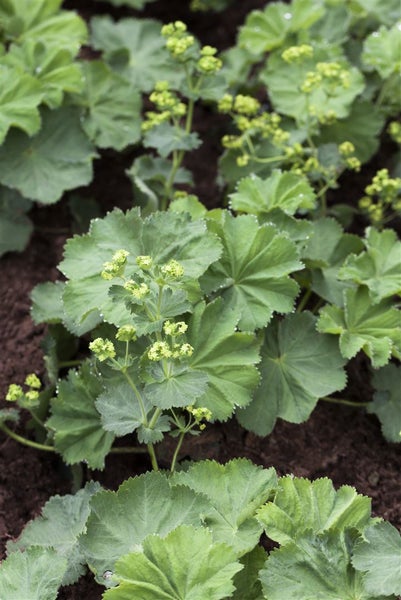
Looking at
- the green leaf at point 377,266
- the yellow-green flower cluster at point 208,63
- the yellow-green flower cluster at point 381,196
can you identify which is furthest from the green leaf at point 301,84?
the green leaf at point 377,266

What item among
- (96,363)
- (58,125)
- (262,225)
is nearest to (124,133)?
(58,125)

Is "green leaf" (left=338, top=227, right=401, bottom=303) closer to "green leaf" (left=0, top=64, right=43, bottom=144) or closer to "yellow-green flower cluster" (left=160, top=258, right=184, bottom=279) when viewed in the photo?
"yellow-green flower cluster" (left=160, top=258, right=184, bottom=279)

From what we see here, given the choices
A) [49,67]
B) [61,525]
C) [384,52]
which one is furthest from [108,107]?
[61,525]

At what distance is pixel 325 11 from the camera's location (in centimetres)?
367

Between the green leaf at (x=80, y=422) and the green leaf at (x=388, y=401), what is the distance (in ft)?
2.62

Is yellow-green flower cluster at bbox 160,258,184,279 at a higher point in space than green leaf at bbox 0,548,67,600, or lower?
higher

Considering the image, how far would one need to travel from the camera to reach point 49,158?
10.6ft

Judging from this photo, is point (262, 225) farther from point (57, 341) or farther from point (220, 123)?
point (220, 123)

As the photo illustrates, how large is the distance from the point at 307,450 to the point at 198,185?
1225 millimetres

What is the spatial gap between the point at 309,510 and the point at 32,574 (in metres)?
0.70

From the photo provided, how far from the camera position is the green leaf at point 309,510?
88.8 inches

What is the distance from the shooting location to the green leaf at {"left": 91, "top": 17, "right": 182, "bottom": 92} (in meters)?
3.59

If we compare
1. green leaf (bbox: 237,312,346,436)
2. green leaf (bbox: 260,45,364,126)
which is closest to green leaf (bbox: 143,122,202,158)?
green leaf (bbox: 260,45,364,126)

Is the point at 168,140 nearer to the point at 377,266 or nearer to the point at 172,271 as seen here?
the point at 377,266
